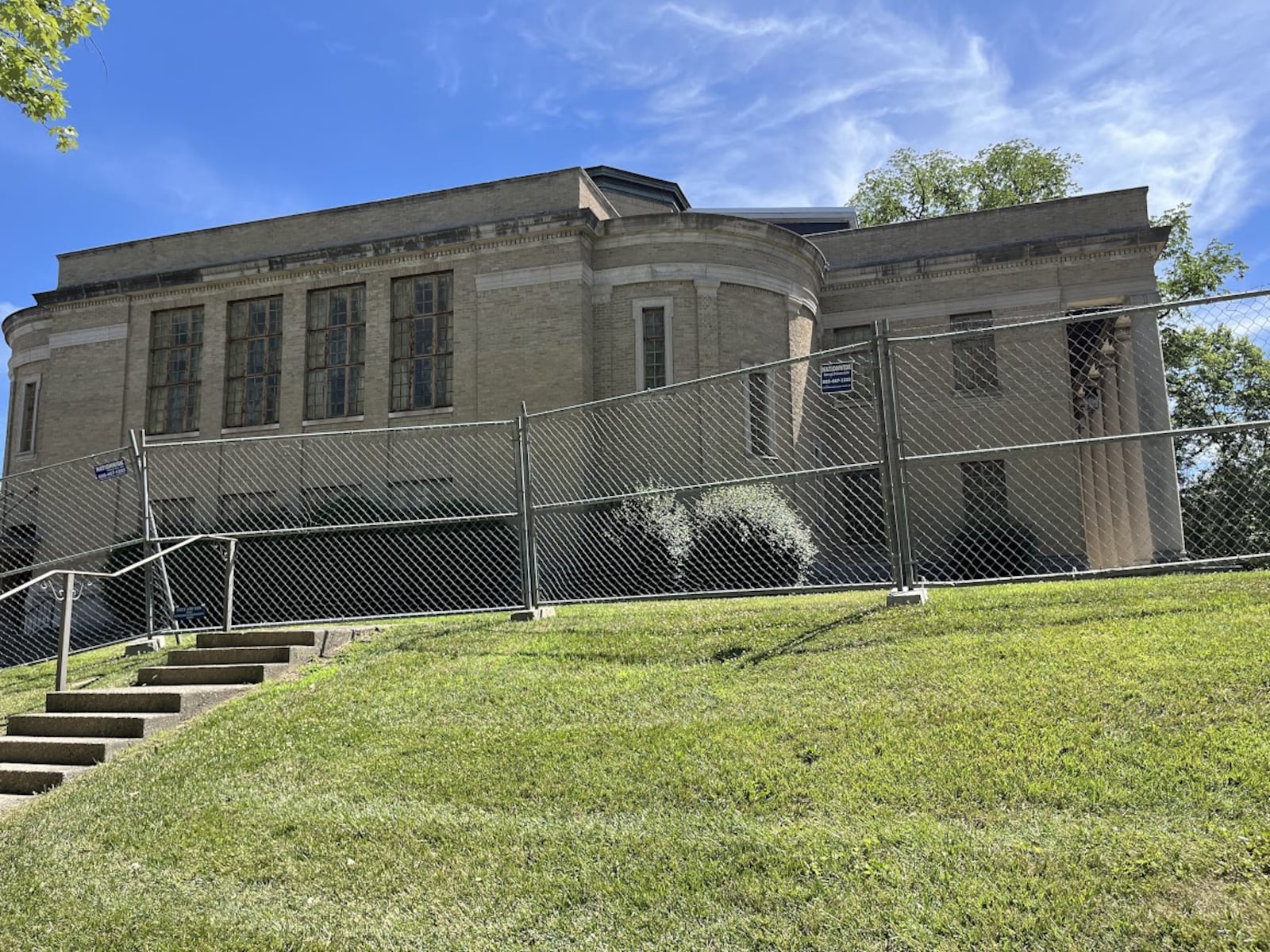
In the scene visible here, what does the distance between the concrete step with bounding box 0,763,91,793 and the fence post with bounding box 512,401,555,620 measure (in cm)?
393

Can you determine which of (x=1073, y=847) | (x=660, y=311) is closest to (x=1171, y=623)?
(x=1073, y=847)

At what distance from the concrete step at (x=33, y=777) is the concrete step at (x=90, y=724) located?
50cm

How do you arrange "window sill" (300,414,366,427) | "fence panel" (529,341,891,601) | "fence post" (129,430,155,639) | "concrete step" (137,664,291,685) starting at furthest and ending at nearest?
"window sill" (300,414,366,427), "fence panel" (529,341,891,601), "fence post" (129,430,155,639), "concrete step" (137,664,291,685)

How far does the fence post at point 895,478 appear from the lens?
757 centimetres

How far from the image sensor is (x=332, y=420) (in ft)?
71.5

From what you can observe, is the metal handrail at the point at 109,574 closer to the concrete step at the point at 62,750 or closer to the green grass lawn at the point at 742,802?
the concrete step at the point at 62,750

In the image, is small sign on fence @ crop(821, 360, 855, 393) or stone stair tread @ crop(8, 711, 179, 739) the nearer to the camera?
stone stair tread @ crop(8, 711, 179, 739)

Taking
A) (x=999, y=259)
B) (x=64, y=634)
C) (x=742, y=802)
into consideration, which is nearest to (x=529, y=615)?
(x=64, y=634)

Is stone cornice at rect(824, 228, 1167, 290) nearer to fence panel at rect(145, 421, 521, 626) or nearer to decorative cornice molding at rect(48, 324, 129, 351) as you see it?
fence panel at rect(145, 421, 521, 626)

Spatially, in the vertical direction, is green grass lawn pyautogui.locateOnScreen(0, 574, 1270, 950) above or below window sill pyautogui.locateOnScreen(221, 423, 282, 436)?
below

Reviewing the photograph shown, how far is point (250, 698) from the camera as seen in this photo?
795 centimetres

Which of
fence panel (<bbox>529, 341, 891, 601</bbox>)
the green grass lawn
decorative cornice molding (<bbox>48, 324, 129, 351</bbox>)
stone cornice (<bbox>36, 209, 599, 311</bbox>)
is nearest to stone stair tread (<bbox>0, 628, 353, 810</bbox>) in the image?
the green grass lawn

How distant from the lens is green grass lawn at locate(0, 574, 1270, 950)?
3.70 meters

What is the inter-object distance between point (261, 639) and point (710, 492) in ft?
28.2
